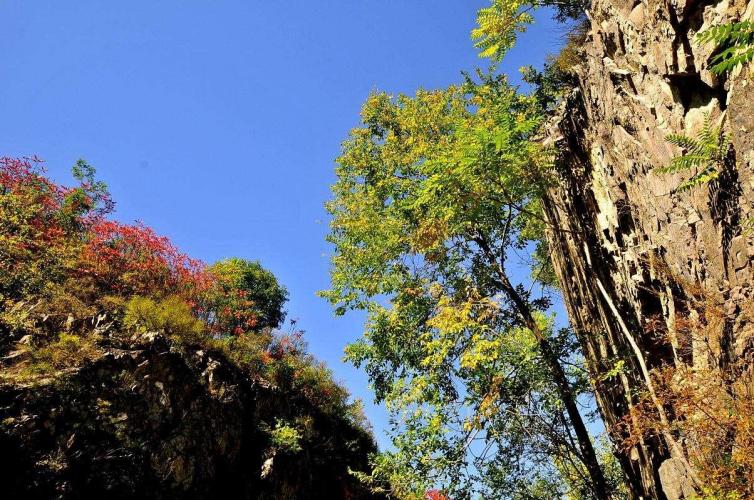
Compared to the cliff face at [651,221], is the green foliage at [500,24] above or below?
above

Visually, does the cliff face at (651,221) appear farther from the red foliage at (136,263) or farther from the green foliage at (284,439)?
the red foliage at (136,263)

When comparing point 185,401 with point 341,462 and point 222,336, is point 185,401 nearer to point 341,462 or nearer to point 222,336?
point 222,336

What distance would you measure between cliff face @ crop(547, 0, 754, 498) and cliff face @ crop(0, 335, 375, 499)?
35.4 feet

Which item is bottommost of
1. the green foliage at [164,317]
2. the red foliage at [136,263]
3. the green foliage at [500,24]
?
the green foliage at [164,317]

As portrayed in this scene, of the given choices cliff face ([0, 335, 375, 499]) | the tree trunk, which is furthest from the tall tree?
cliff face ([0, 335, 375, 499])

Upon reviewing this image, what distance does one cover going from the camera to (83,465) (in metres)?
9.19

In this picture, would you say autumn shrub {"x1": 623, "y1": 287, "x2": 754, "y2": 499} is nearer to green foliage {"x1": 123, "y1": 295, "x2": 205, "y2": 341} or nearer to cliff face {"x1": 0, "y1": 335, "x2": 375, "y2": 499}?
cliff face {"x1": 0, "y1": 335, "x2": 375, "y2": 499}

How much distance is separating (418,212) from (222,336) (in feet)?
37.0

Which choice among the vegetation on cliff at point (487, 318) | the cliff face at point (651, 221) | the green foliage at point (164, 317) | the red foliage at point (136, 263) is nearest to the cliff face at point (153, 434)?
the green foliage at point (164, 317)

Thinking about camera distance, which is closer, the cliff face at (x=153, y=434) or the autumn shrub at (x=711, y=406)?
the autumn shrub at (x=711, y=406)

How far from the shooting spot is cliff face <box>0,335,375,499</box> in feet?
28.8

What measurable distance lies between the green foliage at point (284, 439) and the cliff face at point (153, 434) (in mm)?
198

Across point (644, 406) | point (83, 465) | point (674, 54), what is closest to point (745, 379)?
point (644, 406)

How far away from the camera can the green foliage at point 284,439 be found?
14914 millimetres
